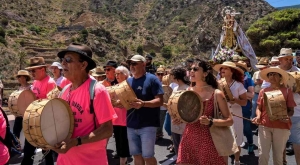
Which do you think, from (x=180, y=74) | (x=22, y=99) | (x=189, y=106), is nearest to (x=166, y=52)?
(x=180, y=74)

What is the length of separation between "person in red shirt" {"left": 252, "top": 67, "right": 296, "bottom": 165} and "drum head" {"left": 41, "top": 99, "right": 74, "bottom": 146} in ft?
9.95

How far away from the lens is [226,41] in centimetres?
1547

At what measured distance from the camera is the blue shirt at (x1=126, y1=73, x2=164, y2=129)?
4707 mm

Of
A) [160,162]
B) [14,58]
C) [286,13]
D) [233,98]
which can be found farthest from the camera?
[14,58]

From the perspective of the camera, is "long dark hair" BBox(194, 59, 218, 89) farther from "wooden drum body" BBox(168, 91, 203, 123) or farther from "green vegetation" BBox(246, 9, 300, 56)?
"green vegetation" BBox(246, 9, 300, 56)

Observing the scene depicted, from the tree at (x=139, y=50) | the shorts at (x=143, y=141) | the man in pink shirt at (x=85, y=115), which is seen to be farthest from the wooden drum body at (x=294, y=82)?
the tree at (x=139, y=50)

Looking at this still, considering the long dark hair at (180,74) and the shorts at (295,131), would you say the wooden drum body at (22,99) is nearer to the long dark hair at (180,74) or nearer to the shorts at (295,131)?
the long dark hair at (180,74)

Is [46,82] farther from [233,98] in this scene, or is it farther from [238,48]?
[238,48]

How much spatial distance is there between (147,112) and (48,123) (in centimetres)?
224

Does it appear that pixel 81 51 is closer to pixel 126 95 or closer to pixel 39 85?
pixel 126 95

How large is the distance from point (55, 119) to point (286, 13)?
37575 mm

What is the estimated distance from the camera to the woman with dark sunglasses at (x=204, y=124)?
3611 mm

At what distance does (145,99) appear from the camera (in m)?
4.76

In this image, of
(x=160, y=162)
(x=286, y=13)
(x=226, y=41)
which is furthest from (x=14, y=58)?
(x=160, y=162)
